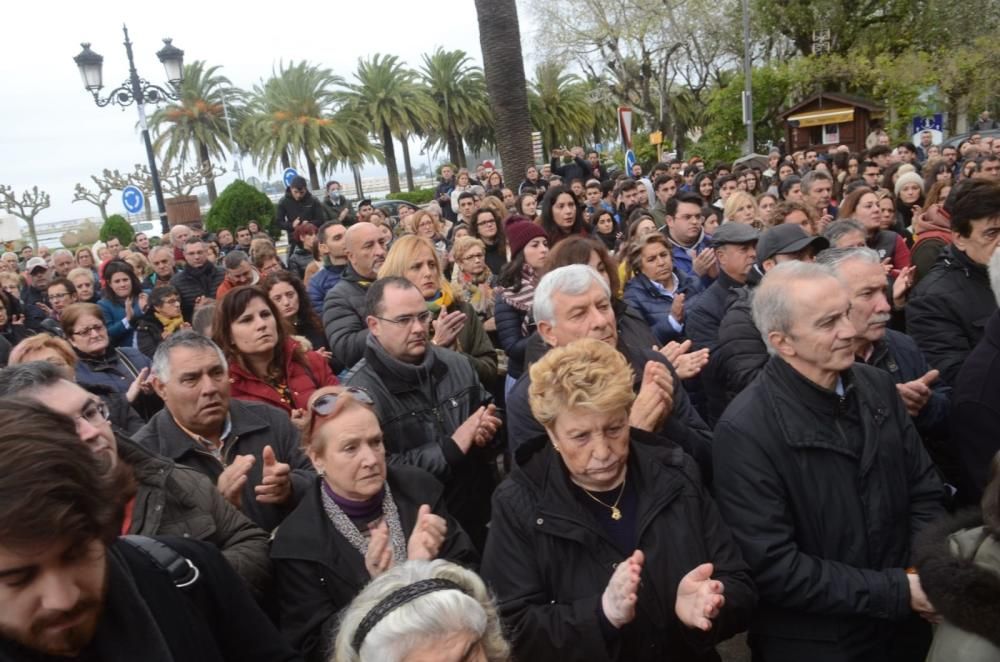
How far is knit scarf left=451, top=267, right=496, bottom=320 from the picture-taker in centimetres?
673

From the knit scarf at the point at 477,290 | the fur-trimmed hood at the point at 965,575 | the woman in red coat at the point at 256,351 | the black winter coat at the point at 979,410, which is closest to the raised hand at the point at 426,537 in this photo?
the fur-trimmed hood at the point at 965,575

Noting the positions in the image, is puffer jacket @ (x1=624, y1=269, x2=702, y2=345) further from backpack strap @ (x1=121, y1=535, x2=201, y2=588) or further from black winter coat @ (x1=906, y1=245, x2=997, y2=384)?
backpack strap @ (x1=121, y1=535, x2=201, y2=588)

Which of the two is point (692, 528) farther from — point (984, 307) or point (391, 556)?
point (984, 307)

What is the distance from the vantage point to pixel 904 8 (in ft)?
115

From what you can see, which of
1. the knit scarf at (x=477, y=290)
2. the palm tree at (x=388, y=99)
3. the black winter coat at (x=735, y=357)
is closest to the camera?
the black winter coat at (x=735, y=357)

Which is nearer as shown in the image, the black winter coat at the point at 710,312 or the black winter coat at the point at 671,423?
the black winter coat at the point at 671,423

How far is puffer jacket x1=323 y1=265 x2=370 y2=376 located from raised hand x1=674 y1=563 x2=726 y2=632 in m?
3.05

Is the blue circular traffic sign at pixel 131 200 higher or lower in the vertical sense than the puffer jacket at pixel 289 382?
higher

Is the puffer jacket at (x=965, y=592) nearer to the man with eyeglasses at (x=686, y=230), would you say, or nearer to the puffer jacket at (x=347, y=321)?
the puffer jacket at (x=347, y=321)

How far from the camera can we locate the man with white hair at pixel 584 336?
11.0ft

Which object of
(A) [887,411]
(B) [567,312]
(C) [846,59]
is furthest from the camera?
(C) [846,59]

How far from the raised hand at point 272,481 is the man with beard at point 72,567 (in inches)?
50.3

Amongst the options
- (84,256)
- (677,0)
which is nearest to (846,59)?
(677,0)

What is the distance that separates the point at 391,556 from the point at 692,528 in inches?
40.5
